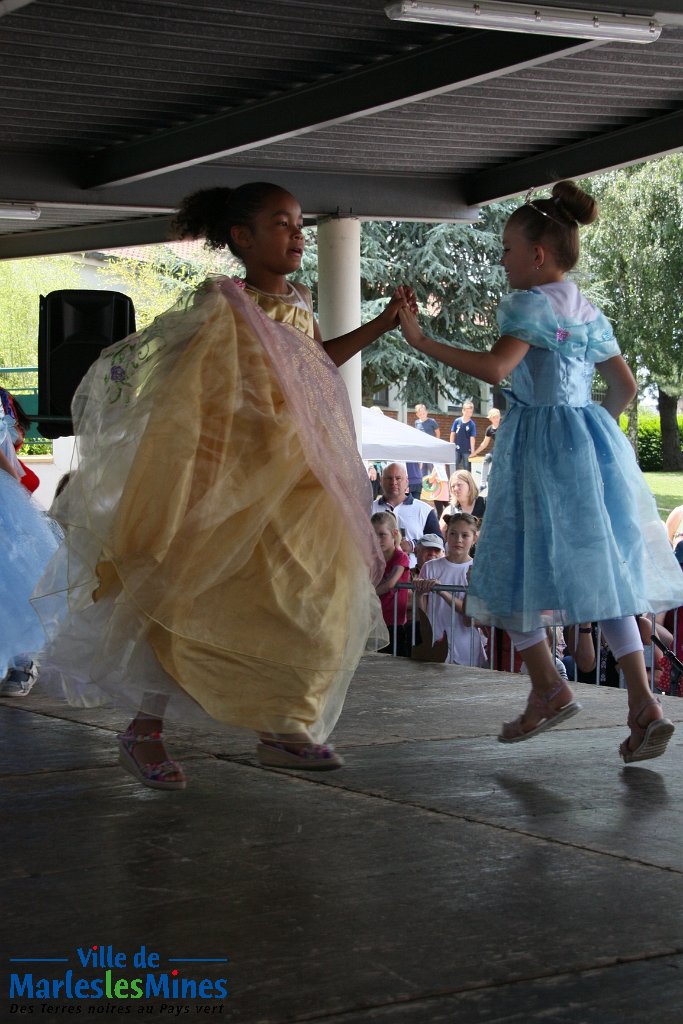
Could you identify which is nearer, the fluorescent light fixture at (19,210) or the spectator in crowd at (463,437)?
the fluorescent light fixture at (19,210)

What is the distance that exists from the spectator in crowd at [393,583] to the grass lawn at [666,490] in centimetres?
2084

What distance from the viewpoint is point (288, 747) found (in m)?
3.90

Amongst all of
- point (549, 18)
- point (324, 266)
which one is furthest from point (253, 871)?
point (324, 266)

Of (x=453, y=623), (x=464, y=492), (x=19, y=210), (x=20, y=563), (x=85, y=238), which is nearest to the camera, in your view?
(x=20, y=563)

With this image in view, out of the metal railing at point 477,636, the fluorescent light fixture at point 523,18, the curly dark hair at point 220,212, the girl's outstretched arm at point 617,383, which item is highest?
the fluorescent light fixture at point 523,18

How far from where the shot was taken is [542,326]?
436 centimetres

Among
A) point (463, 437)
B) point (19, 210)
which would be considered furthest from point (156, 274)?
point (19, 210)

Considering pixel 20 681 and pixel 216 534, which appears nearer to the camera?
pixel 216 534

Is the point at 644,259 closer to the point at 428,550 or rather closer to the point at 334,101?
the point at 334,101

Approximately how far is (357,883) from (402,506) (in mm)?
9528

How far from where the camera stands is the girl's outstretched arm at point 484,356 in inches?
167

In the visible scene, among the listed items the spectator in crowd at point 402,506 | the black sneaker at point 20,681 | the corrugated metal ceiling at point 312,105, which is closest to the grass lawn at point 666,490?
the spectator in crowd at point 402,506

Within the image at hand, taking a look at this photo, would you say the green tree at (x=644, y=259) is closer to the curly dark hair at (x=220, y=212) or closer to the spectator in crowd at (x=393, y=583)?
the spectator in crowd at (x=393, y=583)

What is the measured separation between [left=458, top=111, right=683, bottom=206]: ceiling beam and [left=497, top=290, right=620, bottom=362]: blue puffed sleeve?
6114 mm
